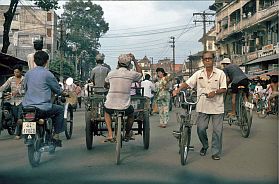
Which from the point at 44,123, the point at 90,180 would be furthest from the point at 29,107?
the point at 90,180

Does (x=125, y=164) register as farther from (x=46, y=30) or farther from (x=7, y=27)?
(x=46, y=30)

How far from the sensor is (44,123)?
641 cm

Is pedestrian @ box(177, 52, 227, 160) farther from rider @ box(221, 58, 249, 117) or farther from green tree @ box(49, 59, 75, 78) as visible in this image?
green tree @ box(49, 59, 75, 78)

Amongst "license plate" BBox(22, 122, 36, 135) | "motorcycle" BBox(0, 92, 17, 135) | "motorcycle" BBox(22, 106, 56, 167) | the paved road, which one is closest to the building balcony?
the paved road

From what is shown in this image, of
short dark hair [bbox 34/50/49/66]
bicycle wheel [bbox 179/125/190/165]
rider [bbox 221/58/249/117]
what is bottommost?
bicycle wheel [bbox 179/125/190/165]

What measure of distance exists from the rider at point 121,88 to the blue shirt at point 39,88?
0.91m

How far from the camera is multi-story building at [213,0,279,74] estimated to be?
3183 cm

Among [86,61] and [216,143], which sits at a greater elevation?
[86,61]

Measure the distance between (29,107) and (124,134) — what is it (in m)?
1.69

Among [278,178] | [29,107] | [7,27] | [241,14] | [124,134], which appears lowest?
[278,178]

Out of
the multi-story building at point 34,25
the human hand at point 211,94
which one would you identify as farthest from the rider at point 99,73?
the multi-story building at point 34,25

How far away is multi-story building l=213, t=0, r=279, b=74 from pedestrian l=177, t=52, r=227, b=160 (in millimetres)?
19955

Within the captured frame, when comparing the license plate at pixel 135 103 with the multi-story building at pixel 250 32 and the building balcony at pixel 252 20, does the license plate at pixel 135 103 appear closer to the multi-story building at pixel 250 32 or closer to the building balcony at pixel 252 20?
the multi-story building at pixel 250 32

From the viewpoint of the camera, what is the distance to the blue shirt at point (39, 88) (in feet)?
20.8
